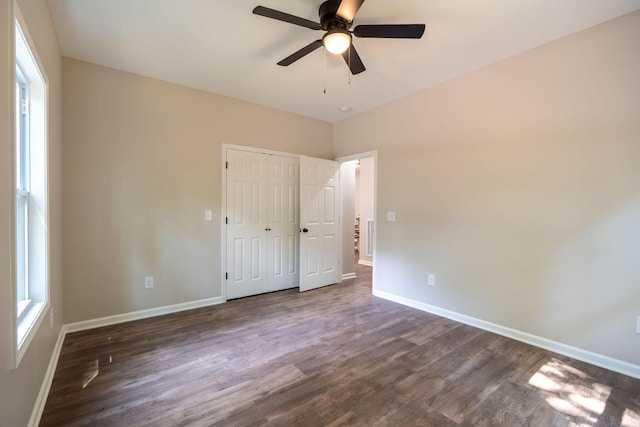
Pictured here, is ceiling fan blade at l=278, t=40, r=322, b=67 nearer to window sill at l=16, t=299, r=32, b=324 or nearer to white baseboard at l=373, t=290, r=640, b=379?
window sill at l=16, t=299, r=32, b=324

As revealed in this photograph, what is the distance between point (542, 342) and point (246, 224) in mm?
3436

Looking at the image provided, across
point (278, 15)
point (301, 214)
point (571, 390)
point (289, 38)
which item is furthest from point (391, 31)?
point (571, 390)

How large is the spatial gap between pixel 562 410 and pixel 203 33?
3742 mm

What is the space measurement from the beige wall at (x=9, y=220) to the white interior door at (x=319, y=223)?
8.68 ft

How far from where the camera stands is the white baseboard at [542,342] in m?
2.14

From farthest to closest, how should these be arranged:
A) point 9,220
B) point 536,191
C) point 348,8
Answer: point 536,191 → point 348,8 → point 9,220

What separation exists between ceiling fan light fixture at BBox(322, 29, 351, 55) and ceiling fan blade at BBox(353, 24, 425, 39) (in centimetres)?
9

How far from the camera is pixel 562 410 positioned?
68.7 inches

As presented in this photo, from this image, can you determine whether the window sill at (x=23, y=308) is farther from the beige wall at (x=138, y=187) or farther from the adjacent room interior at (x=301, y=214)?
the beige wall at (x=138, y=187)

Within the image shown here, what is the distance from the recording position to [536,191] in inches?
101

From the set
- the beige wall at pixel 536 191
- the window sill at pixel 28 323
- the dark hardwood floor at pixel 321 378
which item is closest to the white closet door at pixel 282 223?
the dark hardwood floor at pixel 321 378

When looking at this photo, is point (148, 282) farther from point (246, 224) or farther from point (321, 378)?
point (321, 378)

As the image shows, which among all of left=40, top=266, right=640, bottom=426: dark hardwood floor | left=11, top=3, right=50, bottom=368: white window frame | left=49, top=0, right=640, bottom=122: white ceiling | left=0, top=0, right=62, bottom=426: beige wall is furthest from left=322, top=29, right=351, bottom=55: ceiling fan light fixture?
left=40, top=266, right=640, bottom=426: dark hardwood floor

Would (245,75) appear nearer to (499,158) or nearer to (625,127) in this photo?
(499,158)
